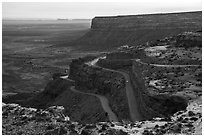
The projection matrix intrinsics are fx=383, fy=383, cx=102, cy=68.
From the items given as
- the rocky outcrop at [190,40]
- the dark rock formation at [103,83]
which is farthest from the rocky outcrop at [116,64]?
the rocky outcrop at [190,40]

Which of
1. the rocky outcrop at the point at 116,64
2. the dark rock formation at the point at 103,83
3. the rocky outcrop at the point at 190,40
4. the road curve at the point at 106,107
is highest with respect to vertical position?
the rocky outcrop at the point at 190,40

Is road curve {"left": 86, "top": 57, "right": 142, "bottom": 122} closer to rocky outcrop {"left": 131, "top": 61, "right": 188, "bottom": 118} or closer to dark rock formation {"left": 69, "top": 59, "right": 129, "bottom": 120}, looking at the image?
dark rock formation {"left": 69, "top": 59, "right": 129, "bottom": 120}

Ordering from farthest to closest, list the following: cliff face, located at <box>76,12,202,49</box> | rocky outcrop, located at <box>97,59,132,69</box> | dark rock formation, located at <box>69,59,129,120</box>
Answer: cliff face, located at <box>76,12,202,49</box> → rocky outcrop, located at <box>97,59,132,69</box> → dark rock formation, located at <box>69,59,129,120</box>

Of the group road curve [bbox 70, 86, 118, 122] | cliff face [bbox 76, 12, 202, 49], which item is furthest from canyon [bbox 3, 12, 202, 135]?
cliff face [bbox 76, 12, 202, 49]

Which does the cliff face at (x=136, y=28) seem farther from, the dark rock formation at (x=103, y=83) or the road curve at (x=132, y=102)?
the road curve at (x=132, y=102)

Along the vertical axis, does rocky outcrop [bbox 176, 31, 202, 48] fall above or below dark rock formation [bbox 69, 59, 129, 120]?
above

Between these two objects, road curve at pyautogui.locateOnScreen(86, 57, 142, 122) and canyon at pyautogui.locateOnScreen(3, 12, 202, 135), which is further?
road curve at pyautogui.locateOnScreen(86, 57, 142, 122)

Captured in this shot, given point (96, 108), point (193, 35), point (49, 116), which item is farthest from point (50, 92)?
point (49, 116)

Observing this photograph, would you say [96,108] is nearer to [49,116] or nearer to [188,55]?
[188,55]
